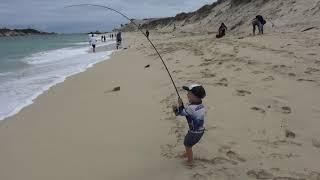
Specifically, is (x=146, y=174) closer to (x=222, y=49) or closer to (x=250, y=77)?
(x=250, y=77)

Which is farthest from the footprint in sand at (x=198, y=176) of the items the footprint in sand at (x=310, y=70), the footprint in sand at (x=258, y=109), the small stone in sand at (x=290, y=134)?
the footprint in sand at (x=310, y=70)

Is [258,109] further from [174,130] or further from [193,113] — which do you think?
[193,113]

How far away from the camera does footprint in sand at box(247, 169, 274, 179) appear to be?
4.52 metres

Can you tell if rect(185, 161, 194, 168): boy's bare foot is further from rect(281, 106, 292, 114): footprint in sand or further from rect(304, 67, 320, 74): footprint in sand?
rect(304, 67, 320, 74): footprint in sand

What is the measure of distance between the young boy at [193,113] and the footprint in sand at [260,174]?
68 cm

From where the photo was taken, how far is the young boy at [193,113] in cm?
485

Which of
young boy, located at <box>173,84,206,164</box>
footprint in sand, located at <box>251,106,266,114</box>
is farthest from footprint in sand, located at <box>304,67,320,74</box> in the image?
young boy, located at <box>173,84,206,164</box>

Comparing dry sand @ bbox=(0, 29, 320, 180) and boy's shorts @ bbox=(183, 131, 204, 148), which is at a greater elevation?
boy's shorts @ bbox=(183, 131, 204, 148)

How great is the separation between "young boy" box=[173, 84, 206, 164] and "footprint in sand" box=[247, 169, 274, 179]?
68cm

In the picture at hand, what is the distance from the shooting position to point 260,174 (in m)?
4.57

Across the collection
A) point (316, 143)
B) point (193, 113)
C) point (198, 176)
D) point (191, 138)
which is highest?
point (193, 113)

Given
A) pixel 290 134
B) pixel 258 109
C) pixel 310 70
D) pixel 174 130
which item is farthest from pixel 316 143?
pixel 310 70

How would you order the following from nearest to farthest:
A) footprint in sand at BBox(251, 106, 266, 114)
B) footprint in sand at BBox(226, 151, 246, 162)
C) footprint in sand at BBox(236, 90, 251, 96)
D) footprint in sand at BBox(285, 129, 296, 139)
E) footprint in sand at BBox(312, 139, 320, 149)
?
footprint in sand at BBox(226, 151, 246, 162) → footprint in sand at BBox(312, 139, 320, 149) → footprint in sand at BBox(285, 129, 296, 139) → footprint in sand at BBox(251, 106, 266, 114) → footprint in sand at BBox(236, 90, 251, 96)

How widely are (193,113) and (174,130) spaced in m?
1.37
